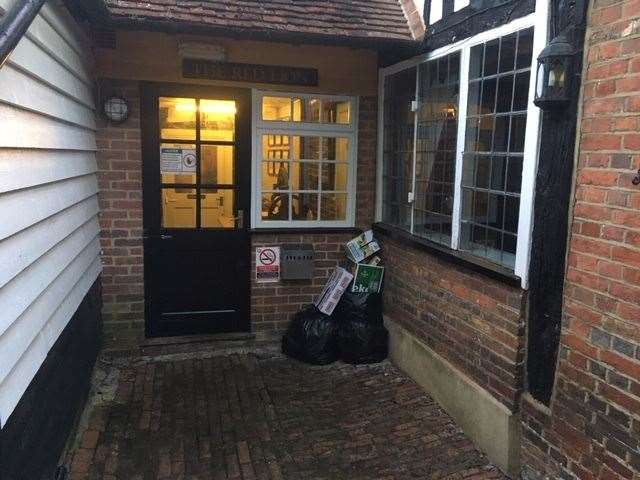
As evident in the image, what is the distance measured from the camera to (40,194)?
110 inches

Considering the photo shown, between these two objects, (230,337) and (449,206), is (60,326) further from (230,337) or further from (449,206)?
(449,206)

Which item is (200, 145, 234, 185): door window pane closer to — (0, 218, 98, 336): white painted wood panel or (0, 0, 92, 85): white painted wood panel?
(0, 0, 92, 85): white painted wood panel

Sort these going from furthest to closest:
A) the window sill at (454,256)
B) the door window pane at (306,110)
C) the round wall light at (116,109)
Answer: the door window pane at (306,110) < the round wall light at (116,109) < the window sill at (454,256)

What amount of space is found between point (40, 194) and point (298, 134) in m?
2.82

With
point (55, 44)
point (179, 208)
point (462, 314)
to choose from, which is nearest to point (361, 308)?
point (462, 314)

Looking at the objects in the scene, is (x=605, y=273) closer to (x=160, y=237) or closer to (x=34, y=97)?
(x=34, y=97)

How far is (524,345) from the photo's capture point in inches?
129

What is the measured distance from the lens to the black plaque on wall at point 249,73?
483cm

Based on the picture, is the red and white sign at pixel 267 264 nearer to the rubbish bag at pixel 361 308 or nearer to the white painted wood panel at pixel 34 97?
the rubbish bag at pixel 361 308

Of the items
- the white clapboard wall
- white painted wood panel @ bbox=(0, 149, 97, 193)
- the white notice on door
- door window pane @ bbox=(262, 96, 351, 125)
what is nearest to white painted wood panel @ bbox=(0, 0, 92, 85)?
the white clapboard wall

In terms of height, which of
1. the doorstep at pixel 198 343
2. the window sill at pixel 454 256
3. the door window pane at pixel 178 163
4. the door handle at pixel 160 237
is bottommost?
the doorstep at pixel 198 343

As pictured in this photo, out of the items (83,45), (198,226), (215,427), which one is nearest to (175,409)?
(215,427)

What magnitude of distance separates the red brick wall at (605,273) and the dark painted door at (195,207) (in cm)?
316

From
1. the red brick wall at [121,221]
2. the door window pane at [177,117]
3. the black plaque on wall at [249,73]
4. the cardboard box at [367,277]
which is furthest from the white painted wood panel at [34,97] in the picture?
the cardboard box at [367,277]
